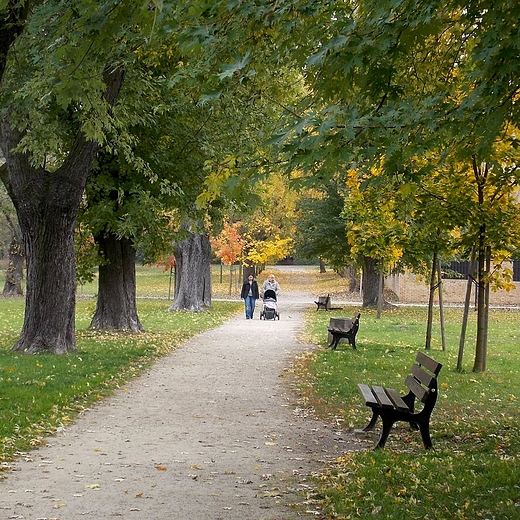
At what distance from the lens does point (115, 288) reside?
72.1 ft

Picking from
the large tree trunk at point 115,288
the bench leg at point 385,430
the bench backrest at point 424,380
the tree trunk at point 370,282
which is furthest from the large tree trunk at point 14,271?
the bench leg at point 385,430

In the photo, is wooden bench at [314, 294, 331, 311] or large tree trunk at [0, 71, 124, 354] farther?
wooden bench at [314, 294, 331, 311]

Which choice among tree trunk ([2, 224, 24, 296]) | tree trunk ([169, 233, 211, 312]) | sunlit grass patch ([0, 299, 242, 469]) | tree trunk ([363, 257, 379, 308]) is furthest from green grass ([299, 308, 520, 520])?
tree trunk ([2, 224, 24, 296])

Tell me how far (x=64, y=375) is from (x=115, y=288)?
9.03m

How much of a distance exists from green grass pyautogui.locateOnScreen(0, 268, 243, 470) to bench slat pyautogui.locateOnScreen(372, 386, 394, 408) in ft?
11.4

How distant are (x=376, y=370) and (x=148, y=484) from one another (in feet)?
28.3

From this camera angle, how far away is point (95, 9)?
5.29m

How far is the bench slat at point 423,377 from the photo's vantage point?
333 inches

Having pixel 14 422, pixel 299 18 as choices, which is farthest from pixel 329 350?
pixel 299 18

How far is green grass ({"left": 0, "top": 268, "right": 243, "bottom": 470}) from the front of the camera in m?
9.16

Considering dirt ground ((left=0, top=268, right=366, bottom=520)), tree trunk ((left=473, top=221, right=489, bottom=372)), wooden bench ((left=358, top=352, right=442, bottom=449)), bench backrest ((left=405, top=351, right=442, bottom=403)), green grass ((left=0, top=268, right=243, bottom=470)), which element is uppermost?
tree trunk ((left=473, top=221, right=489, bottom=372))

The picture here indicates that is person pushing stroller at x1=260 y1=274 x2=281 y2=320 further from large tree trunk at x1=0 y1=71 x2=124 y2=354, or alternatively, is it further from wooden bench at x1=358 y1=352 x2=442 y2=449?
wooden bench at x1=358 y1=352 x2=442 y2=449

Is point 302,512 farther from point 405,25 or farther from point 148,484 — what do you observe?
point 405,25

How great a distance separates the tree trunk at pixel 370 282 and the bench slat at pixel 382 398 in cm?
2866
